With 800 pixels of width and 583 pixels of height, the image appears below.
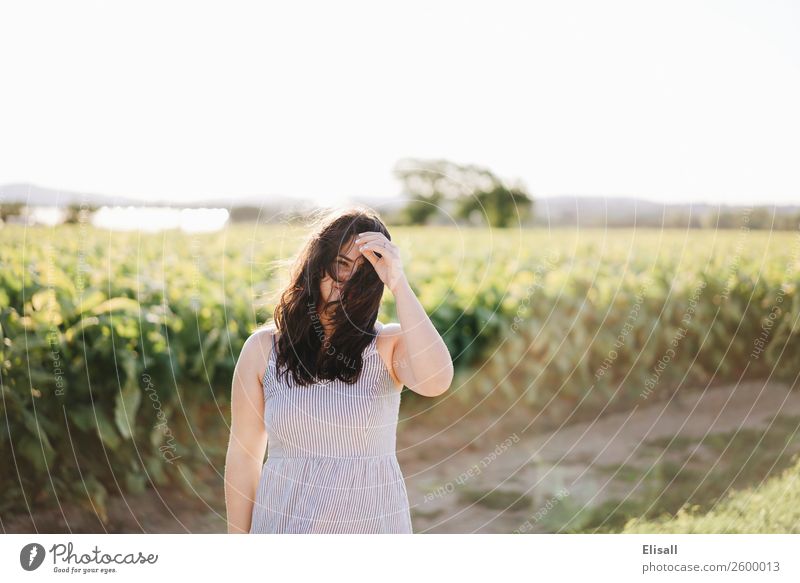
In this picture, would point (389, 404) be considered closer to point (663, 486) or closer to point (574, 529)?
point (574, 529)

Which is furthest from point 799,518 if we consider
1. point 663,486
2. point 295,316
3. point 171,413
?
point 171,413

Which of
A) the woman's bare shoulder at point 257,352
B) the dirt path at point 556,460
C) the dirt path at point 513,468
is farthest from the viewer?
the dirt path at point 556,460

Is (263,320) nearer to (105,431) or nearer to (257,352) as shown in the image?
(105,431)

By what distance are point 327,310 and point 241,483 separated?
542mm

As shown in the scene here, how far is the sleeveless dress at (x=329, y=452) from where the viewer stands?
7.35ft

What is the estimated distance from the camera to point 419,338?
215 centimetres

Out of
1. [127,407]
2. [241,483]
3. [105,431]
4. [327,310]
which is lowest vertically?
[105,431]

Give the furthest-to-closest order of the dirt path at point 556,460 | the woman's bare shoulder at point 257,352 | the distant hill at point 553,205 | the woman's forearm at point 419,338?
the dirt path at point 556,460
the distant hill at point 553,205
the woman's bare shoulder at point 257,352
the woman's forearm at point 419,338

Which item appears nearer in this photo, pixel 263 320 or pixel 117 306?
pixel 117 306

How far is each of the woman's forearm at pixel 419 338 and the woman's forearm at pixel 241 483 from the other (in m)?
0.55

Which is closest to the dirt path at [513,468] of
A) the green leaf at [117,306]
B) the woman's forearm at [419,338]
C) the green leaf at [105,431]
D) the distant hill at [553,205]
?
the green leaf at [105,431]

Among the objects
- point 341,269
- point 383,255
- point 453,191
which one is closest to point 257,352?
point 341,269

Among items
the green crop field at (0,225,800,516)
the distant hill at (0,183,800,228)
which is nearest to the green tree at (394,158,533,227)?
the distant hill at (0,183,800,228)

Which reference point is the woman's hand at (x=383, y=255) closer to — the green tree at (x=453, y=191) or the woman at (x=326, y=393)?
the woman at (x=326, y=393)
